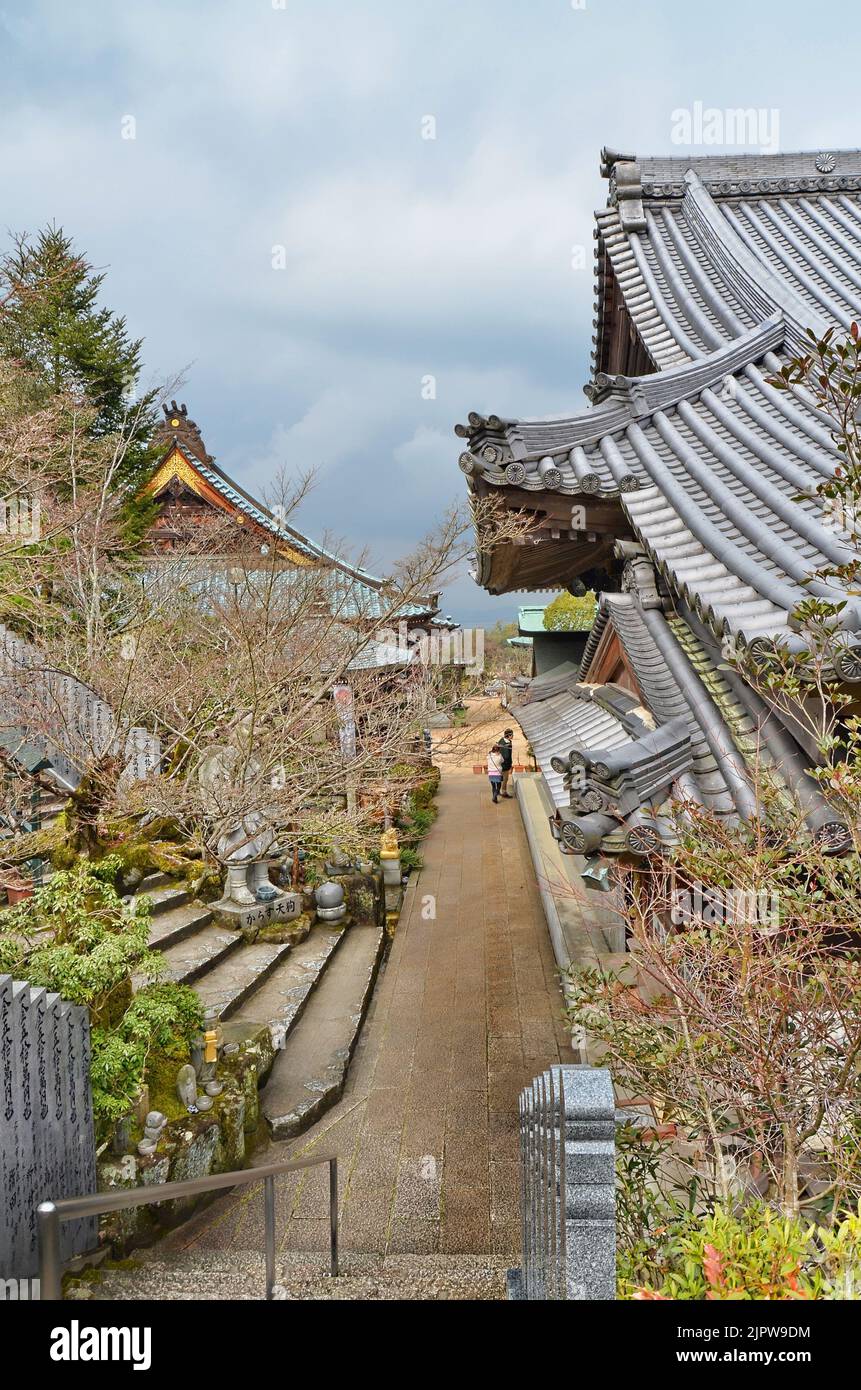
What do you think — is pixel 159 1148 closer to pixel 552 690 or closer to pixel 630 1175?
pixel 630 1175

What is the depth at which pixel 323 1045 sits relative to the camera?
801 centimetres

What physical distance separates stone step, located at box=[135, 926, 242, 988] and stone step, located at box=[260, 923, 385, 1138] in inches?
49.7

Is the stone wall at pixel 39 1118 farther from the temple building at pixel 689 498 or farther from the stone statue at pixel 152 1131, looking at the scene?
the temple building at pixel 689 498

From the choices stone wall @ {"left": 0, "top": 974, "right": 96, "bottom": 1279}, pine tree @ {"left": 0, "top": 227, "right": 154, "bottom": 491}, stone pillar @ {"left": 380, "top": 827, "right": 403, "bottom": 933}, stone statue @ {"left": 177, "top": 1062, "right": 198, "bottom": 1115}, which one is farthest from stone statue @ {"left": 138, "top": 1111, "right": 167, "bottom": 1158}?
pine tree @ {"left": 0, "top": 227, "right": 154, "bottom": 491}

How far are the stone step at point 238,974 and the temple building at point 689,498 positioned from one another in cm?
461

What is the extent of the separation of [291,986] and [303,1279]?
4.70m

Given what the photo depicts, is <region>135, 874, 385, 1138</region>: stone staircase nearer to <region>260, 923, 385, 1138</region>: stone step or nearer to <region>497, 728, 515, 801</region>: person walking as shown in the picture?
<region>260, 923, 385, 1138</region>: stone step

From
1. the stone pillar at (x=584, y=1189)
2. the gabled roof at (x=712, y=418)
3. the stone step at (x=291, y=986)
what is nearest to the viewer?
the stone pillar at (x=584, y=1189)

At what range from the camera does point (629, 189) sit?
875 cm

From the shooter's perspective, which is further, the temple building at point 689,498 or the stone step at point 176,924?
the stone step at point 176,924

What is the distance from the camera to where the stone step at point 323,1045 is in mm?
6879

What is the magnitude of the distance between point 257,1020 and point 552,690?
493cm

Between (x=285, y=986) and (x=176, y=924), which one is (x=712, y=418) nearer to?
(x=285, y=986)

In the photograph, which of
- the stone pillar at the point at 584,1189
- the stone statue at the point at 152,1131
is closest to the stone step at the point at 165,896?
the stone statue at the point at 152,1131
